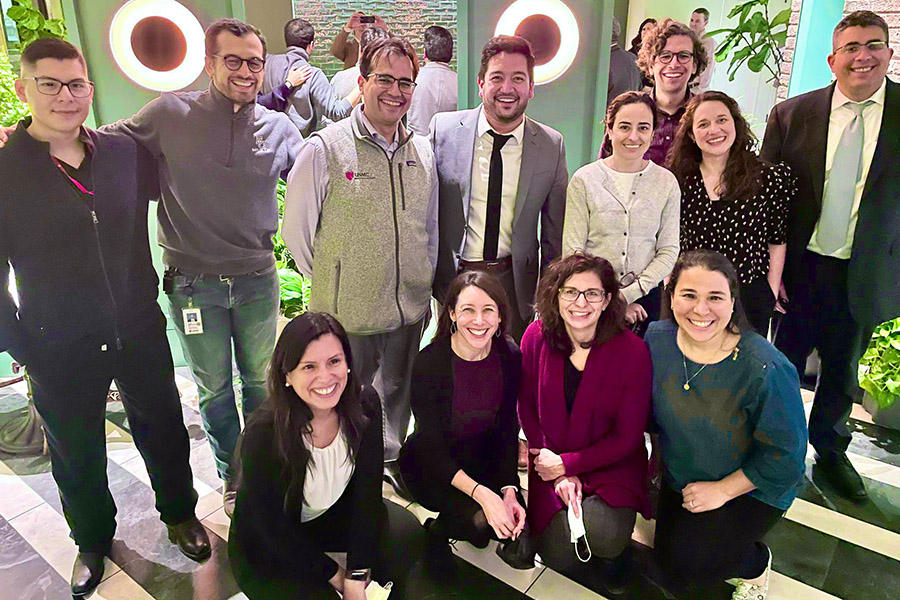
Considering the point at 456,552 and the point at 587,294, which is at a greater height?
the point at 587,294

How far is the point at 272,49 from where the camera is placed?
21.6 feet

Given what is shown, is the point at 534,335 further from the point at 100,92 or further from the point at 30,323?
the point at 100,92

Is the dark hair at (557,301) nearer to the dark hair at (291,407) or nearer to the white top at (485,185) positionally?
the white top at (485,185)

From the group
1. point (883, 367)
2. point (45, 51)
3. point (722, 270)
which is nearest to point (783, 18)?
point (883, 367)

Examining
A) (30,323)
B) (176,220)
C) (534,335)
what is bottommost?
(534,335)

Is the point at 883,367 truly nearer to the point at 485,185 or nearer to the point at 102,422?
the point at 485,185

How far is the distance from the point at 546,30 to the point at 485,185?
4.15ft

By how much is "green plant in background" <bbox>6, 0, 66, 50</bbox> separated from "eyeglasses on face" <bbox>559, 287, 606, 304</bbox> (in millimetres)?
2354

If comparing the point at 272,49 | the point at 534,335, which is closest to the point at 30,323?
the point at 534,335

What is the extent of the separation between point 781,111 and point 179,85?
2562mm

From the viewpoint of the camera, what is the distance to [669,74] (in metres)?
2.43

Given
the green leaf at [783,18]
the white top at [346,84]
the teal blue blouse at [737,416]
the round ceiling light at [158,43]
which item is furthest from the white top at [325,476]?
the green leaf at [783,18]

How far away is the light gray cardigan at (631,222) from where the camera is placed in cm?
214

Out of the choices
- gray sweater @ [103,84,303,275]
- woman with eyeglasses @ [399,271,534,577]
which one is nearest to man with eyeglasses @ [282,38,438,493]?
gray sweater @ [103,84,303,275]
